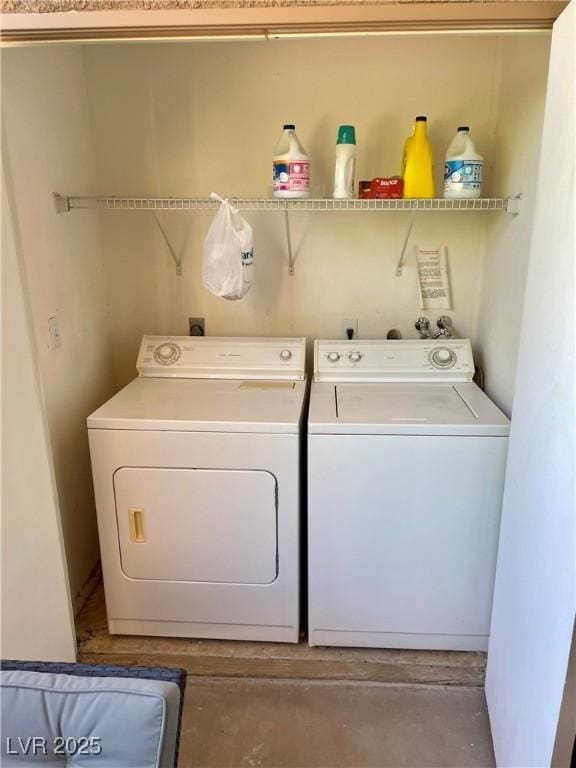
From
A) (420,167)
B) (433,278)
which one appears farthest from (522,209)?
(433,278)

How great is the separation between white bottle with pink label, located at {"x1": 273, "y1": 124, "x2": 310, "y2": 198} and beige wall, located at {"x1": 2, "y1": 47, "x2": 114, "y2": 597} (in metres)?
0.80

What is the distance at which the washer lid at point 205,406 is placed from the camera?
1863 millimetres

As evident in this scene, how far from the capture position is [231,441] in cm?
187

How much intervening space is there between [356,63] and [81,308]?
146 cm

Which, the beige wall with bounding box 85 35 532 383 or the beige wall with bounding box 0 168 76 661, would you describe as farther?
the beige wall with bounding box 85 35 532 383

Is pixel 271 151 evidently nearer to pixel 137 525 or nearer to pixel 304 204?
pixel 304 204

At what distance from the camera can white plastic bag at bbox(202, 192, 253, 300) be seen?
2.05 meters

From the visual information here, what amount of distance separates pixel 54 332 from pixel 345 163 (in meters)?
1.22

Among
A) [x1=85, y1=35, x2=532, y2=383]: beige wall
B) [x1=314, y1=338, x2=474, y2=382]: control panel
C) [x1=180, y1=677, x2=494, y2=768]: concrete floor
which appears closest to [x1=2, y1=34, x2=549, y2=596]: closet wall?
[x1=85, y1=35, x2=532, y2=383]: beige wall

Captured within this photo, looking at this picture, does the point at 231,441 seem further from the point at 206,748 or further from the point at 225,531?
the point at 206,748

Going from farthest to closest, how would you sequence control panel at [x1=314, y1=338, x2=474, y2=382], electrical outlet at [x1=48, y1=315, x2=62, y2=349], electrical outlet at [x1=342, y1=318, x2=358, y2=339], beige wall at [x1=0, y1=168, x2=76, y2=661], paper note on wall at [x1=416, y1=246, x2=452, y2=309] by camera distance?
electrical outlet at [x1=342, y1=318, x2=358, y2=339] < paper note on wall at [x1=416, y1=246, x2=452, y2=309] < control panel at [x1=314, y1=338, x2=474, y2=382] < electrical outlet at [x1=48, y1=315, x2=62, y2=349] < beige wall at [x1=0, y1=168, x2=76, y2=661]

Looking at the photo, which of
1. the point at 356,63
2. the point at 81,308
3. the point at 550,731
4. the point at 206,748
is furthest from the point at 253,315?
the point at 550,731

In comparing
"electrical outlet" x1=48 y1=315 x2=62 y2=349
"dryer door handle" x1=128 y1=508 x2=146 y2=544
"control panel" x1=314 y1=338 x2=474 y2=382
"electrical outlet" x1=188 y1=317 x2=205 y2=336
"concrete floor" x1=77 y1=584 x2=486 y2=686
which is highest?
"electrical outlet" x1=48 y1=315 x2=62 y2=349

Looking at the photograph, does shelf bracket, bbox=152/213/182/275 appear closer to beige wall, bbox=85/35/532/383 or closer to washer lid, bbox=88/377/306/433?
beige wall, bbox=85/35/532/383
